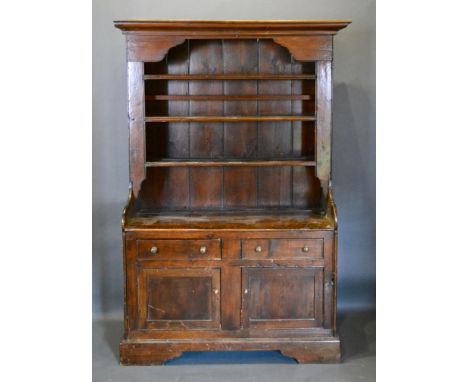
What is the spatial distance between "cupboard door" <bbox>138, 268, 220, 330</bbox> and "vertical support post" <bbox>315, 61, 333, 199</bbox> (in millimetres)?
878

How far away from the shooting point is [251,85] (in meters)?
3.84

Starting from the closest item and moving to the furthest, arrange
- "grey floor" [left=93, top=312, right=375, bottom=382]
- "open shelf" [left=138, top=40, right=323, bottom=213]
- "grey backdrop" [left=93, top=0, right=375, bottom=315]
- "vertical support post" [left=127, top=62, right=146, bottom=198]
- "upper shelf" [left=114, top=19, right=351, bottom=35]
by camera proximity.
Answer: "grey floor" [left=93, top=312, right=375, bottom=382] → "upper shelf" [left=114, top=19, right=351, bottom=35] → "vertical support post" [left=127, top=62, right=146, bottom=198] → "open shelf" [left=138, top=40, right=323, bottom=213] → "grey backdrop" [left=93, top=0, right=375, bottom=315]

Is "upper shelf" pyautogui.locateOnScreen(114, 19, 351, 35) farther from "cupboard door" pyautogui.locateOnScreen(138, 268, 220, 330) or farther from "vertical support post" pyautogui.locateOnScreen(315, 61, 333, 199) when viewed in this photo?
"cupboard door" pyautogui.locateOnScreen(138, 268, 220, 330)

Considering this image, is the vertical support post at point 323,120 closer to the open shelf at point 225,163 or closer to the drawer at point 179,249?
the open shelf at point 225,163

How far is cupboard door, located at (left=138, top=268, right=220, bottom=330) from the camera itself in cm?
334

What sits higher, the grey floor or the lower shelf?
the lower shelf

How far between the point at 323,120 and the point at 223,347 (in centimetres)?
147

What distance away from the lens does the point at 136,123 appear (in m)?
3.45

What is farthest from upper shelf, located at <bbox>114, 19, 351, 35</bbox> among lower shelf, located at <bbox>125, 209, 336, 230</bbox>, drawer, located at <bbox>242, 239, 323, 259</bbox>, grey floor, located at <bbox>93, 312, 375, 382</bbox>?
grey floor, located at <bbox>93, 312, 375, 382</bbox>

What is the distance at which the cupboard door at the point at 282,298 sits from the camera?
3344 mm

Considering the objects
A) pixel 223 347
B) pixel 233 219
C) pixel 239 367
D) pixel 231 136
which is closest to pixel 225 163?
pixel 233 219

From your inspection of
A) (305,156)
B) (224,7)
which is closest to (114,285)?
(305,156)

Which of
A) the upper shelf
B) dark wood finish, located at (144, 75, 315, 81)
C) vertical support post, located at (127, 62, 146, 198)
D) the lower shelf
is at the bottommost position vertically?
the lower shelf

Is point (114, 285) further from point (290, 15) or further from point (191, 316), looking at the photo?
point (290, 15)
